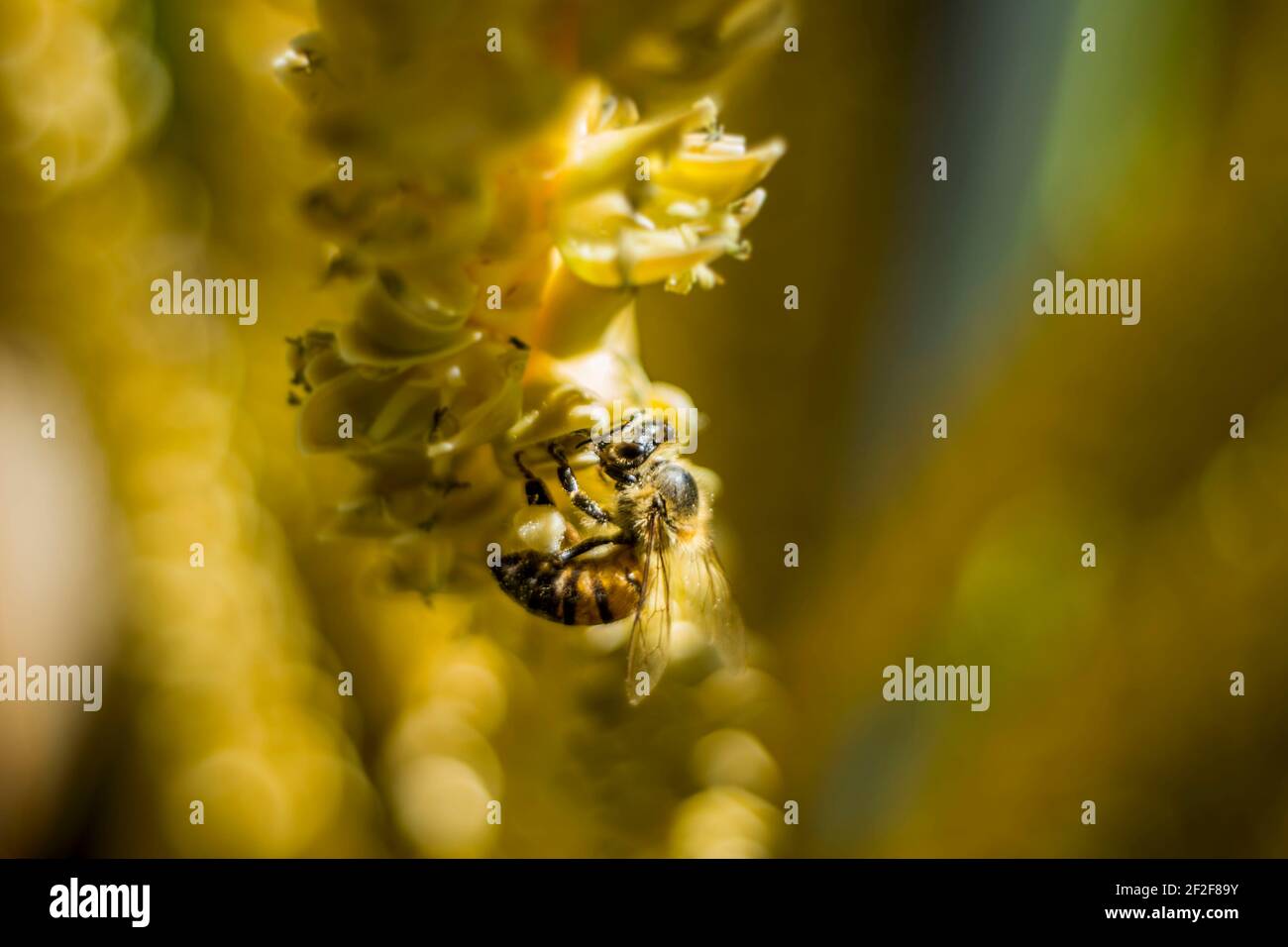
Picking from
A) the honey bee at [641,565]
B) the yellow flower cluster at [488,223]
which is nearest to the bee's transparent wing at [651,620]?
the honey bee at [641,565]

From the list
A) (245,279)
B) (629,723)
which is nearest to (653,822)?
(629,723)

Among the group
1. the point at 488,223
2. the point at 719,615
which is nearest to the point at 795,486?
the point at 719,615

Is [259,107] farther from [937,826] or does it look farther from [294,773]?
[937,826]

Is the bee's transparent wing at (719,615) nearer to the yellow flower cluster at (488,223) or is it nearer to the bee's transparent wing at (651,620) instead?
the bee's transparent wing at (651,620)

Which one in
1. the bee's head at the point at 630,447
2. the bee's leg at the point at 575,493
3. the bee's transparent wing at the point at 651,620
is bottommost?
the bee's transparent wing at the point at 651,620

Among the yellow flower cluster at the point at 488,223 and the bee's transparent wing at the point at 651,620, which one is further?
the bee's transparent wing at the point at 651,620

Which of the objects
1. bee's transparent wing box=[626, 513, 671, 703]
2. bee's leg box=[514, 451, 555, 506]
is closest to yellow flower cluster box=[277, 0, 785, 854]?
bee's leg box=[514, 451, 555, 506]

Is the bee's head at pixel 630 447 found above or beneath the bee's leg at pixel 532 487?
above

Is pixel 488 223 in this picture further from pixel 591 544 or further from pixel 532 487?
pixel 591 544
